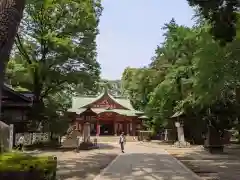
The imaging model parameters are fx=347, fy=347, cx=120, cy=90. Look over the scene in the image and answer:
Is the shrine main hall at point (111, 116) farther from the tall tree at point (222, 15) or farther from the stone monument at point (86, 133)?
the tall tree at point (222, 15)

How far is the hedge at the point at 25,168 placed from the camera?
27.3ft

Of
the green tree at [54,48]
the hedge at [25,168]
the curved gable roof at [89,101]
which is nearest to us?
the hedge at [25,168]

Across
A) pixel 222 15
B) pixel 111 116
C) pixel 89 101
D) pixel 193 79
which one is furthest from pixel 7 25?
pixel 89 101

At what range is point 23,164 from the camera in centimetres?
863

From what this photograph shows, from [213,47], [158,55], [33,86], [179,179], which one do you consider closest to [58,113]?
[33,86]

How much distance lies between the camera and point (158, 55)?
137 ft

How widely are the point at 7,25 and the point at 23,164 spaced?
11.3 feet

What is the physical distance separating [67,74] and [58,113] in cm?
412

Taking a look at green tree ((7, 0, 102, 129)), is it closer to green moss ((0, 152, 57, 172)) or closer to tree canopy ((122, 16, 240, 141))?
tree canopy ((122, 16, 240, 141))

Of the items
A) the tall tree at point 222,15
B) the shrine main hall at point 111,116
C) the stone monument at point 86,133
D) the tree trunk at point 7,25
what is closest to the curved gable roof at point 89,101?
the shrine main hall at point 111,116

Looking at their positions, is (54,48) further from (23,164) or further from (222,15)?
(23,164)

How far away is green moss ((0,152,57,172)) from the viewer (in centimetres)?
837

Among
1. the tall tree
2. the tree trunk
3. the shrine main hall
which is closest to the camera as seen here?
the tree trunk

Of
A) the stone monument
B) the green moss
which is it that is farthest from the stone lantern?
the green moss
